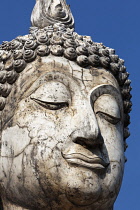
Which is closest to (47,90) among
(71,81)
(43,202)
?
(71,81)

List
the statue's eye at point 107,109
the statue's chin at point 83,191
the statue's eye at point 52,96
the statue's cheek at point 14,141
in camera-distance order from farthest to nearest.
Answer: the statue's eye at point 107,109 < the statue's eye at point 52,96 < the statue's cheek at point 14,141 < the statue's chin at point 83,191

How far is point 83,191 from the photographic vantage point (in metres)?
9.21

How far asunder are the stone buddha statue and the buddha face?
0.01 meters

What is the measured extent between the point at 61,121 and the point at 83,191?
2.99 feet

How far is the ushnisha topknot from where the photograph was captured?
10.0m

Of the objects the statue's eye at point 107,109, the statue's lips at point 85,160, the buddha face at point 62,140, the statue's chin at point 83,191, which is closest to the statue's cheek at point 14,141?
the buddha face at point 62,140

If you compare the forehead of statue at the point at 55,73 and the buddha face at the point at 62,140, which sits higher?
the forehead of statue at the point at 55,73

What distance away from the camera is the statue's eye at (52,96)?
9617 mm

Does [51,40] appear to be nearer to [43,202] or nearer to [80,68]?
[80,68]

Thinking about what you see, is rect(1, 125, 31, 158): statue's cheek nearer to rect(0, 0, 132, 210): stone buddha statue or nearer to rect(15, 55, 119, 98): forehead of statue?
rect(0, 0, 132, 210): stone buddha statue

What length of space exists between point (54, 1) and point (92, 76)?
146 centimetres

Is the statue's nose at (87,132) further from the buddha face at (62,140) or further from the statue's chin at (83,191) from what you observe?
the statue's chin at (83,191)

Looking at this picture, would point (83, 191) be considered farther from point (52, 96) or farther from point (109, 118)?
point (52, 96)

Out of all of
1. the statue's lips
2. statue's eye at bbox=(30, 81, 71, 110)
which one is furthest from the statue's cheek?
the statue's lips
